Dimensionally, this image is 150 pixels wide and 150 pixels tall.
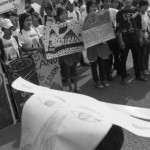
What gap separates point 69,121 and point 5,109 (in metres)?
3.96

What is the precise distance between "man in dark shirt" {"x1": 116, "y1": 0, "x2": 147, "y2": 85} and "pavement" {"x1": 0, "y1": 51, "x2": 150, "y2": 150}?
1.32 ft

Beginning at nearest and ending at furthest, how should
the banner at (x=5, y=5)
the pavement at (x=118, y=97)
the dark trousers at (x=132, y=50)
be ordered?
the pavement at (x=118, y=97), the banner at (x=5, y=5), the dark trousers at (x=132, y=50)

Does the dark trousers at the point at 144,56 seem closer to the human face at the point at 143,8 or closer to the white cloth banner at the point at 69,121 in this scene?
the human face at the point at 143,8

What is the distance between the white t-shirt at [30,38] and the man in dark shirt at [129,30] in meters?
1.56

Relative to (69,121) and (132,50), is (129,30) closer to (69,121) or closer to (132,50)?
(132,50)

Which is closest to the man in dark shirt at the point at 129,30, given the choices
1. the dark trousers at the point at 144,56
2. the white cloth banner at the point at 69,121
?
the dark trousers at the point at 144,56

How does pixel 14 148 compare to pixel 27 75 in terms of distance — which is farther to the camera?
pixel 27 75

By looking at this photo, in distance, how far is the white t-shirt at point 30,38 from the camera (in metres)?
5.12

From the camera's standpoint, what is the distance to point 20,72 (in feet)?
15.3

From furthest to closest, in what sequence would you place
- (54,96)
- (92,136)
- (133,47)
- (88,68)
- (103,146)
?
(88,68), (133,47), (54,96), (103,146), (92,136)

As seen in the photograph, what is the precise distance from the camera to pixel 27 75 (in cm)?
477

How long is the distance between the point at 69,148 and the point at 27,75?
13.2 ft

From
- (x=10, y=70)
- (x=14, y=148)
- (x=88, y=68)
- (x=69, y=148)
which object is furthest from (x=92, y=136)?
(x=88, y=68)

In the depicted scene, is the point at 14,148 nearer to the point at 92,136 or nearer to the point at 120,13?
the point at 120,13
